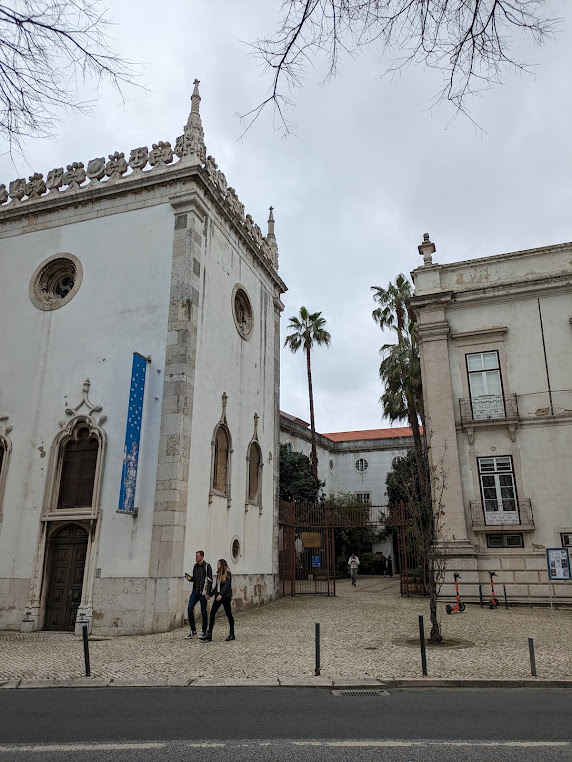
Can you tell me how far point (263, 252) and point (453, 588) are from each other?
507 inches

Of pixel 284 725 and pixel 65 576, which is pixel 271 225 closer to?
pixel 65 576

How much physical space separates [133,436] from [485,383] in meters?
11.6

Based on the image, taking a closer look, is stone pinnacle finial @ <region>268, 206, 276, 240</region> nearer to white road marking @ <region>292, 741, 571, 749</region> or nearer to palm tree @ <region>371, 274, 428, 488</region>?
palm tree @ <region>371, 274, 428, 488</region>

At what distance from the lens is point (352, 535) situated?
33969mm

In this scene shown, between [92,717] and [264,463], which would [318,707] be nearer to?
[92,717]

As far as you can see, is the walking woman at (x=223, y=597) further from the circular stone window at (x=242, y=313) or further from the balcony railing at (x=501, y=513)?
the balcony railing at (x=501, y=513)

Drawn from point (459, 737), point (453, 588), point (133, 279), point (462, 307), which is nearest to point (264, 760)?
point (459, 737)

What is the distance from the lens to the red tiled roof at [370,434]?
45625mm

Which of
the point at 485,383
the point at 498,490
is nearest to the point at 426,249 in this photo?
the point at 485,383

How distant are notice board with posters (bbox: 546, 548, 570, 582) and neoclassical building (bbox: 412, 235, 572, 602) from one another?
1490 millimetres

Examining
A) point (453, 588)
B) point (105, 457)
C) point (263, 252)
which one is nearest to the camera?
point (105, 457)

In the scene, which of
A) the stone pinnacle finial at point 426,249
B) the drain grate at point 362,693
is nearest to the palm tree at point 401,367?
the stone pinnacle finial at point 426,249

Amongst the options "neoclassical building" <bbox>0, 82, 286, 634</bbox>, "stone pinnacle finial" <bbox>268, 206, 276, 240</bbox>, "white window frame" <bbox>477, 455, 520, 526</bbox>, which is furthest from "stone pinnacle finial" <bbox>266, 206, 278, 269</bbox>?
"white window frame" <bbox>477, 455, 520, 526</bbox>

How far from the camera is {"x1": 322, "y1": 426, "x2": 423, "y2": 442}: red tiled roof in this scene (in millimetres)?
45625
